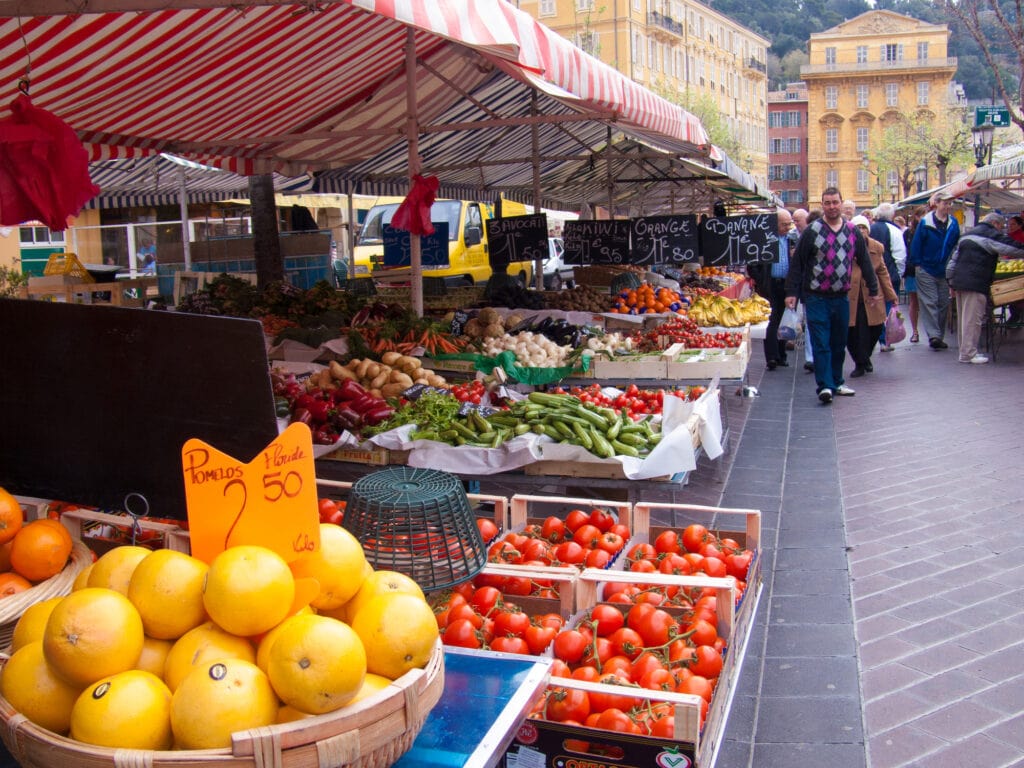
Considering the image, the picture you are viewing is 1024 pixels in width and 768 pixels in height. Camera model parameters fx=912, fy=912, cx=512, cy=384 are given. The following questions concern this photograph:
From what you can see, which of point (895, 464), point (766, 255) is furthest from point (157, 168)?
point (895, 464)

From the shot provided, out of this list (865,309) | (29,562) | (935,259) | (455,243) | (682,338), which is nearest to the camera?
(29,562)

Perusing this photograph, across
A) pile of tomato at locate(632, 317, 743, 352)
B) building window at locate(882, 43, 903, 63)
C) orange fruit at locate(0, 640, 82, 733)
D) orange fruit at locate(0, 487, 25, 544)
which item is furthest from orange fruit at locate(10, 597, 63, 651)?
building window at locate(882, 43, 903, 63)

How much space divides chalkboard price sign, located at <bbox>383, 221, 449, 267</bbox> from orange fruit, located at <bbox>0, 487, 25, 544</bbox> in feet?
38.9

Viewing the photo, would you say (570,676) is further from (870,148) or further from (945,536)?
(870,148)

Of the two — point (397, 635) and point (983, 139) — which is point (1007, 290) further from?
point (397, 635)

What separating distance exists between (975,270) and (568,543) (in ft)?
31.9

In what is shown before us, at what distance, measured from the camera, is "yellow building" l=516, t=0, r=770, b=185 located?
6266cm

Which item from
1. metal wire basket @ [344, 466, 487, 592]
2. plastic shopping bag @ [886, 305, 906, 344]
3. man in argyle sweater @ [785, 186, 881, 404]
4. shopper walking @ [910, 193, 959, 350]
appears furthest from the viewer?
shopper walking @ [910, 193, 959, 350]

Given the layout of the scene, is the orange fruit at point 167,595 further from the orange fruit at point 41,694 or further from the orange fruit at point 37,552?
the orange fruit at point 37,552

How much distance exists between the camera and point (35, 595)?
7.62ft

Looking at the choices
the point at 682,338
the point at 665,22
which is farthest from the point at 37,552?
the point at 665,22

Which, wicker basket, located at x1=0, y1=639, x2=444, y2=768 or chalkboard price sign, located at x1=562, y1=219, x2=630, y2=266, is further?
chalkboard price sign, located at x1=562, y1=219, x2=630, y2=266

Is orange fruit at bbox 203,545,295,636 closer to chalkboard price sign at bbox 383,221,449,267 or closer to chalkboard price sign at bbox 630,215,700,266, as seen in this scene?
chalkboard price sign at bbox 630,215,700,266

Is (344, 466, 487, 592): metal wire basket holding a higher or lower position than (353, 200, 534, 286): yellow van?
lower
